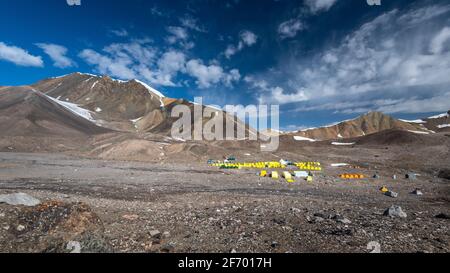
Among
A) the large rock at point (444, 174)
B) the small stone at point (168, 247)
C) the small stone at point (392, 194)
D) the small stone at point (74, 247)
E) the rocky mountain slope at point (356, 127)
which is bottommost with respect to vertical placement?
the small stone at point (168, 247)

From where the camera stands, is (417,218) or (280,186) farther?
(280,186)

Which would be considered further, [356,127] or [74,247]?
[356,127]

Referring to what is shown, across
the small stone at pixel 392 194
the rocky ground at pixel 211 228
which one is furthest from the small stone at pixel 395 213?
the small stone at pixel 392 194

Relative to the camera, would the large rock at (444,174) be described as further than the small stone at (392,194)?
Yes

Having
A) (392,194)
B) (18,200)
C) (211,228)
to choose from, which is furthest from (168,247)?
(392,194)

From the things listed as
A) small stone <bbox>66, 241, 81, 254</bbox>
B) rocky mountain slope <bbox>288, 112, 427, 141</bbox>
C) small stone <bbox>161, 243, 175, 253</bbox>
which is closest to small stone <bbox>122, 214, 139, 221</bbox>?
small stone <bbox>161, 243, 175, 253</bbox>

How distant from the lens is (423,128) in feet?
387

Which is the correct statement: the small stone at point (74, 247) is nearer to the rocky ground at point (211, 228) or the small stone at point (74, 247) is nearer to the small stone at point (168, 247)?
the rocky ground at point (211, 228)

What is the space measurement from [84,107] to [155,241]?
129465 mm

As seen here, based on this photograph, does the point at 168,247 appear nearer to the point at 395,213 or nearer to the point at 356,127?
the point at 395,213

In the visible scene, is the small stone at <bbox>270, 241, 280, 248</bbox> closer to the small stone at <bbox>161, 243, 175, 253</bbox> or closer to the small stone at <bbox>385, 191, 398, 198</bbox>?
the small stone at <bbox>161, 243, 175, 253</bbox>
